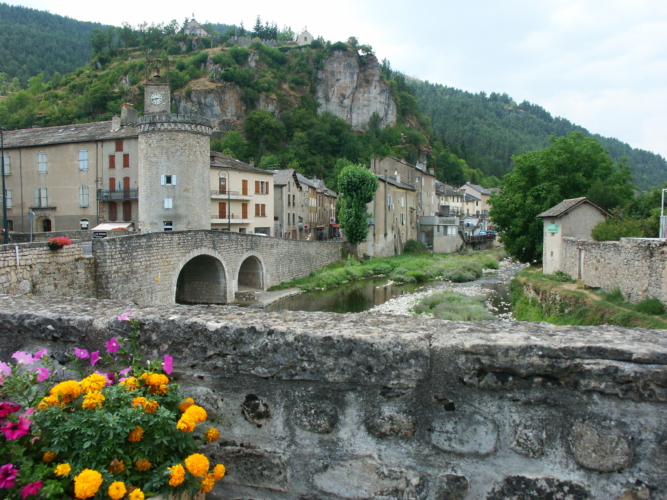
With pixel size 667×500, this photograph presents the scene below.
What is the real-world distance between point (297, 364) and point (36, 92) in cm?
10779

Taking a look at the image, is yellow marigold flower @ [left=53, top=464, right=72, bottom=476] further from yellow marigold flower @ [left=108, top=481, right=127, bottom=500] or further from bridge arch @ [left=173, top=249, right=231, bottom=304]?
bridge arch @ [left=173, top=249, right=231, bottom=304]

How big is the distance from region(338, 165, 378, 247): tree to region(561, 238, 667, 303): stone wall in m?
26.1

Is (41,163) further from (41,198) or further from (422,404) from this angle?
(422,404)

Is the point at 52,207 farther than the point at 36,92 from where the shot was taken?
No

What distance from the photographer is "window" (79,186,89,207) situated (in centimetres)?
3200

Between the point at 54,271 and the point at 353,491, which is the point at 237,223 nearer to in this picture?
the point at 54,271

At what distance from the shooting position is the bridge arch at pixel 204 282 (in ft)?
87.5

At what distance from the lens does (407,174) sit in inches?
2448

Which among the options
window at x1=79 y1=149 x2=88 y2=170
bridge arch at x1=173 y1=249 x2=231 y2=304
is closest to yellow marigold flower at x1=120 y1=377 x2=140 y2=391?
bridge arch at x1=173 y1=249 x2=231 y2=304

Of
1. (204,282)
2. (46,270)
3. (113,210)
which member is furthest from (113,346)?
(113,210)

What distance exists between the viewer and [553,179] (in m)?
29.4

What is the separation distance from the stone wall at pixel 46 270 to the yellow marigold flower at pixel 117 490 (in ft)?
33.9

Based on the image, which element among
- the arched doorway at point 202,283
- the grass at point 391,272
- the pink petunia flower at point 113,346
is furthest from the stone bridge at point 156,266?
the pink petunia flower at point 113,346

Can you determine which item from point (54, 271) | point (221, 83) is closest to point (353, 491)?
point (54, 271)
